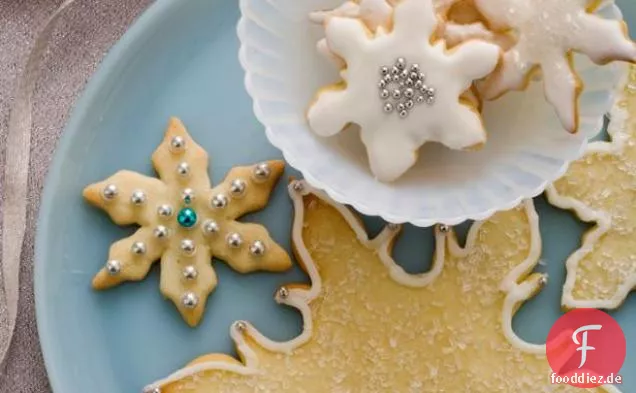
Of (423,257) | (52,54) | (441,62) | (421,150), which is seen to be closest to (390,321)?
(423,257)

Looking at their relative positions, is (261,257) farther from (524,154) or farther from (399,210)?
(524,154)

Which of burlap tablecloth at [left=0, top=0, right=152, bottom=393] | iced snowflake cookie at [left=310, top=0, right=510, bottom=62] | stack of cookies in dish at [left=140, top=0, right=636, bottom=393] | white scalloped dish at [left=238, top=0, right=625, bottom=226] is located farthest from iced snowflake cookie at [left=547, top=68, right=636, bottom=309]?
burlap tablecloth at [left=0, top=0, right=152, bottom=393]

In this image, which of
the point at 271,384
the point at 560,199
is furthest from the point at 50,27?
the point at 560,199

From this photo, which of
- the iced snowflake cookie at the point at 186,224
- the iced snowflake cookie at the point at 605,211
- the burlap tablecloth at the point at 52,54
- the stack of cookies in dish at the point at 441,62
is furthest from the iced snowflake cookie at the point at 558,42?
the burlap tablecloth at the point at 52,54

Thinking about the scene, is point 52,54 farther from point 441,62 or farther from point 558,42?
point 558,42

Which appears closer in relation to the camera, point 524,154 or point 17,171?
point 524,154
